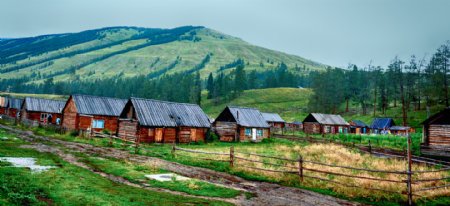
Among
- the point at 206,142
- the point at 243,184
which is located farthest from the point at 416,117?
the point at 243,184

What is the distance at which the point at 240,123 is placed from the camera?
47.6m

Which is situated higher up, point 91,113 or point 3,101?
point 3,101

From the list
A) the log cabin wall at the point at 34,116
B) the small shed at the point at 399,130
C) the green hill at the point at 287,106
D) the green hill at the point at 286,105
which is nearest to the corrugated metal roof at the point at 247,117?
the log cabin wall at the point at 34,116

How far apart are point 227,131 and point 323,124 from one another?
1340 inches

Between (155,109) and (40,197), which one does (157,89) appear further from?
(40,197)

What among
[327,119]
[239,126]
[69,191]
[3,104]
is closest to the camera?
[69,191]

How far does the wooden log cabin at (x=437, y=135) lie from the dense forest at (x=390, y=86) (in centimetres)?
3425

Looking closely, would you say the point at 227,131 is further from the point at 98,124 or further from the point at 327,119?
the point at 327,119

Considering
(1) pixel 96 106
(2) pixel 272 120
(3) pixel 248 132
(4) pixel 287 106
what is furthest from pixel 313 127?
(4) pixel 287 106

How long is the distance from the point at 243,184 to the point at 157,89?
11959 cm

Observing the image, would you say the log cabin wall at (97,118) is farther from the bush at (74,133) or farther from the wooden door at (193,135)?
the wooden door at (193,135)

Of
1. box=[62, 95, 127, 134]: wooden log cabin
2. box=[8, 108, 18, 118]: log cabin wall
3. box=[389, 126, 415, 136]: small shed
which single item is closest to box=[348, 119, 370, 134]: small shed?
box=[389, 126, 415, 136]: small shed

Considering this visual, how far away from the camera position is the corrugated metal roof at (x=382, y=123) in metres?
75.6

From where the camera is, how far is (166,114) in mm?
40406
